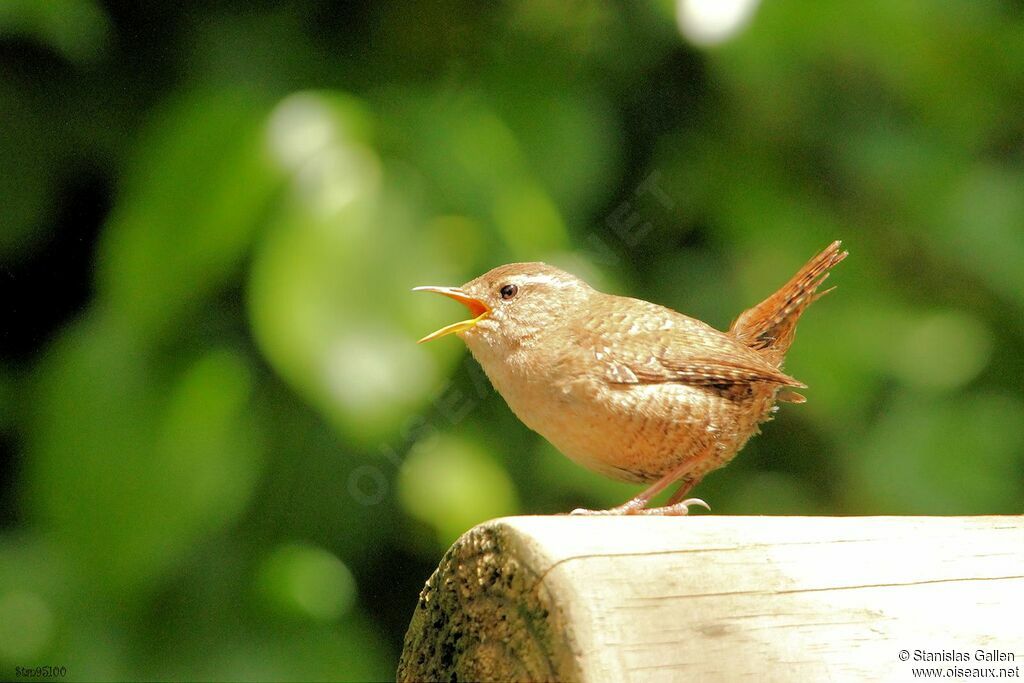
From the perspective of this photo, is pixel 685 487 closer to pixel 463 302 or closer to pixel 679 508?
pixel 679 508

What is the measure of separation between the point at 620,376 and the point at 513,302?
0.34 m

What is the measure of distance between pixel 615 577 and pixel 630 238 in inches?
87.9

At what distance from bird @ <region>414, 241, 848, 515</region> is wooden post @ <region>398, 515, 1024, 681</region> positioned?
1.79 ft

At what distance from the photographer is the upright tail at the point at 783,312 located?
264 centimetres

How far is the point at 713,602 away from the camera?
139 cm

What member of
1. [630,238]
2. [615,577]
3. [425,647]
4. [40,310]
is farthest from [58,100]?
[615,577]

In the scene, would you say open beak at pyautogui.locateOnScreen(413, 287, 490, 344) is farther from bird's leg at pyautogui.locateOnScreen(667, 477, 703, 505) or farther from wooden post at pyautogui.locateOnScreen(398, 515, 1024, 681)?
wooden post at pyautogui.locateOnScreen(398, 515, 1024, 681)

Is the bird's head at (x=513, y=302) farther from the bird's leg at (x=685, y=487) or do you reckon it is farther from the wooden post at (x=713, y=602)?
the wooden post at (x=713, y=602)

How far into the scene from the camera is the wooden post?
1.31 meters

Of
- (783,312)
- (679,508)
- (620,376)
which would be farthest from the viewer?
(783,312)

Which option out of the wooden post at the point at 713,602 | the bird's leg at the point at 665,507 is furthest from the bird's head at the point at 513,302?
the wooden post at the point at 713,602

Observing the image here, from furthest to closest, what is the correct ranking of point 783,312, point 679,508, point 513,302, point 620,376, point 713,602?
point 783,312, point 513,302, point 620,376, point 679,508, point 713,602

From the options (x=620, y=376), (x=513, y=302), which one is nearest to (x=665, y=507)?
(x=620, y=376)

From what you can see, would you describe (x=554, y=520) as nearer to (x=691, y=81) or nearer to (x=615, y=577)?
(x=615, y=577)
